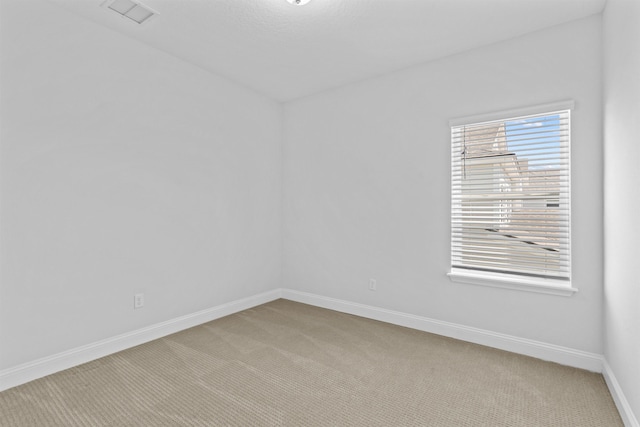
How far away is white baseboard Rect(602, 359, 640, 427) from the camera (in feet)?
5.39

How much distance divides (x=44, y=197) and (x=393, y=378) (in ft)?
9.02

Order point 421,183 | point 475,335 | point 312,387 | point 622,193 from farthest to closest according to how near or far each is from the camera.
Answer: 1. point 421,183
2. point 475,335
3. point 312,387
4. point 622,193

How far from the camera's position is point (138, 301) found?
2750 mm

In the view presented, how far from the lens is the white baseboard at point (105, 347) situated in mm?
2104

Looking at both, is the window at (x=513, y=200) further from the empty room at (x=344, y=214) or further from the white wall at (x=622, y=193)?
the white wall at (x=622, y=193)

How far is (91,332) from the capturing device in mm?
2459

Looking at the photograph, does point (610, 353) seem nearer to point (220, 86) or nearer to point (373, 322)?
point (373, 322)

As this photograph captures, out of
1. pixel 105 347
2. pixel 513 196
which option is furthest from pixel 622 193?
pixel 105 347

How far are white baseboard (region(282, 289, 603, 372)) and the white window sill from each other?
0.41m

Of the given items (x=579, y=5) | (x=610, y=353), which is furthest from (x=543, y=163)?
(x=610, y=353)

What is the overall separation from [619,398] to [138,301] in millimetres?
3441

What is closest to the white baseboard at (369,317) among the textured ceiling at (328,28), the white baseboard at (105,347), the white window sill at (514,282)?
the white baseboard at (105,347)

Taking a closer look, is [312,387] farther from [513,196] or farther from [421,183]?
[513,196]

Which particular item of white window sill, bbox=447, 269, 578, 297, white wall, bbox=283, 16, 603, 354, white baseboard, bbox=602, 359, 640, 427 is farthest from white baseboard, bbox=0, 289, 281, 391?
white baseboard, bbox=602, 359, 640, 427
